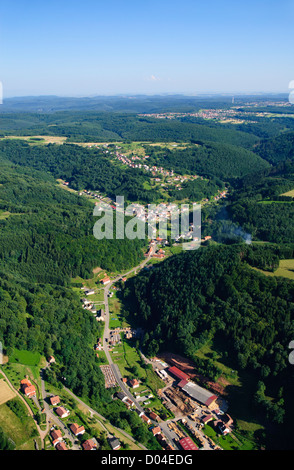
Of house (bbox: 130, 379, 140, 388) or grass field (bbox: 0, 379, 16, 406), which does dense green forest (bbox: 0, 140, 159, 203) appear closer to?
house (bbox: 130, 379, 140, 388)

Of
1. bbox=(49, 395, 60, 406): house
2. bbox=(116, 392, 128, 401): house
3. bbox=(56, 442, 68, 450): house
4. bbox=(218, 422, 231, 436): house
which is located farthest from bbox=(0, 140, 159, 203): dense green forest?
bbox=(56, 442, 68, 450): house

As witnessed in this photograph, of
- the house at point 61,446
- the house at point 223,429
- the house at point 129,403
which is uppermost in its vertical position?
the house at point 61,446

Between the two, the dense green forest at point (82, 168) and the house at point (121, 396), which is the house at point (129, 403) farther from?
the dense green forest at point (82, 168)

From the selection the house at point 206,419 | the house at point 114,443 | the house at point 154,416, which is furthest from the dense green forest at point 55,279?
the house at point 206,419

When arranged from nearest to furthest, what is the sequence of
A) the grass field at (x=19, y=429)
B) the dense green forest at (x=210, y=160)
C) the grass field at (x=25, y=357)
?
the grass field at (x=19, y=429), the grass field at (x=25, y=357), the dense green forest at (x=210, y=160)
